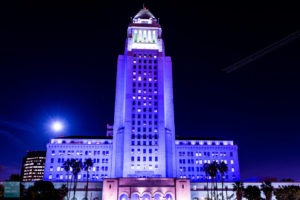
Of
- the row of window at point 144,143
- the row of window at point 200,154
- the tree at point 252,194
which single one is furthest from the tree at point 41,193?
the row of window at point 200,154

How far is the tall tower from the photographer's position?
110438 millimetres

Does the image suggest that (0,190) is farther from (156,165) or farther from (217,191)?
(217,191)

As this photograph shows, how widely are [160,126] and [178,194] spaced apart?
28.4 meters

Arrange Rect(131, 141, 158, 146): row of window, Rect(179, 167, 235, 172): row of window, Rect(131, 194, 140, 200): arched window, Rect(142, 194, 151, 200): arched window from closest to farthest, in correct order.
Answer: Rect(131, 194, 140, 200): arched window → Rect(142, 194, 151, 200): arched window → Rect(131, 141, 158, 146): row of window → Rect(179, 167, 235, 172): row of window

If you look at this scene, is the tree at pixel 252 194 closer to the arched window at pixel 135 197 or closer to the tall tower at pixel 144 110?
the tall tower at pixel 144 110

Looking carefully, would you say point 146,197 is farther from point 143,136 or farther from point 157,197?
point 143,136

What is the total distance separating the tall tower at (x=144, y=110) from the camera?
110438mm

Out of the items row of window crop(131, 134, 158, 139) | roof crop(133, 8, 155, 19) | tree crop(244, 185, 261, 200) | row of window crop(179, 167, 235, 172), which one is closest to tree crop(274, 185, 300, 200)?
tree crop(244, 185, 261, 200)

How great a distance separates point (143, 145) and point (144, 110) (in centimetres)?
1465

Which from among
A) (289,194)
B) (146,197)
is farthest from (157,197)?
(289,194)

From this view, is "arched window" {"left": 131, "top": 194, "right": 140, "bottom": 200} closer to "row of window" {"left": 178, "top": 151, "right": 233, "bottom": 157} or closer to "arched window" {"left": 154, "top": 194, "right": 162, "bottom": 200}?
"arched window" {"left": 154, "top": 194, "right": 162, "bottom": 200}

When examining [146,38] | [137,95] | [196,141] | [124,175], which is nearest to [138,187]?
[124,175]

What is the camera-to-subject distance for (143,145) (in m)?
112

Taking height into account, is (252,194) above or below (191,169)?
below
